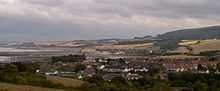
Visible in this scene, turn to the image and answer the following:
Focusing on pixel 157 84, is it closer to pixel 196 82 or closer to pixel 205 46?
pixel 196 82

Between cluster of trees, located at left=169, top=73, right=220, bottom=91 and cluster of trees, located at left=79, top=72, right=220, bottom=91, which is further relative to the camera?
cluster of trees, located at left=169, top=73, right=220, bottom=91

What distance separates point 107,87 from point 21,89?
28.3 ft

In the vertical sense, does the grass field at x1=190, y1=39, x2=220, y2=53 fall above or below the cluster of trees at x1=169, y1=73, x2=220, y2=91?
above

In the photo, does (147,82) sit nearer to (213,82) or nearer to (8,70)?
(213,82)

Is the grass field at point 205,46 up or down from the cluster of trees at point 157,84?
up

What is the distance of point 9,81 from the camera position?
4244cm

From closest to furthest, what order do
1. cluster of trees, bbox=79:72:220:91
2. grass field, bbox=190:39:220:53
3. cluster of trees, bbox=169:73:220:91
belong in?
cluster of trees, bbox=79:72:220:91 → cluster of trees, bbox=169:73:220:91 → grass field, bbox=190:39:220:53

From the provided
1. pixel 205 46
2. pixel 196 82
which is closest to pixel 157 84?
pixel 196 82

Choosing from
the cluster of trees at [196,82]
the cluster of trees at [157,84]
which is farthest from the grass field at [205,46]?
the cluster of trees at [157,84]

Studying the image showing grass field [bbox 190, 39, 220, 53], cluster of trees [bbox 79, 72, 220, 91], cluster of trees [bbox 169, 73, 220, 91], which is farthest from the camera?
grass field [bbox 190, 39, 220, 53]

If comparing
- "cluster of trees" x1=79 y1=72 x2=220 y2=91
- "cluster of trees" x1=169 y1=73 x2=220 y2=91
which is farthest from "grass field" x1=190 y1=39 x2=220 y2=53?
"cluster of trees" x1=79 y1=72 x2=220 y2=91

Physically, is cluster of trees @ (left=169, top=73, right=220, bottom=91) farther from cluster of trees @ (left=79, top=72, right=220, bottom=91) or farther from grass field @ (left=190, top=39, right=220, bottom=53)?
grass field @ (left=190, top=39, right=220, bottom=53)

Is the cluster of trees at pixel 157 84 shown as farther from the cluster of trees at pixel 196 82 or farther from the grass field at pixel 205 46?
the grass field at pixel 205 46

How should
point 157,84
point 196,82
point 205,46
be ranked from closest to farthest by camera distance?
1. point 157,84
2. point 196,82
3. point 205,46
